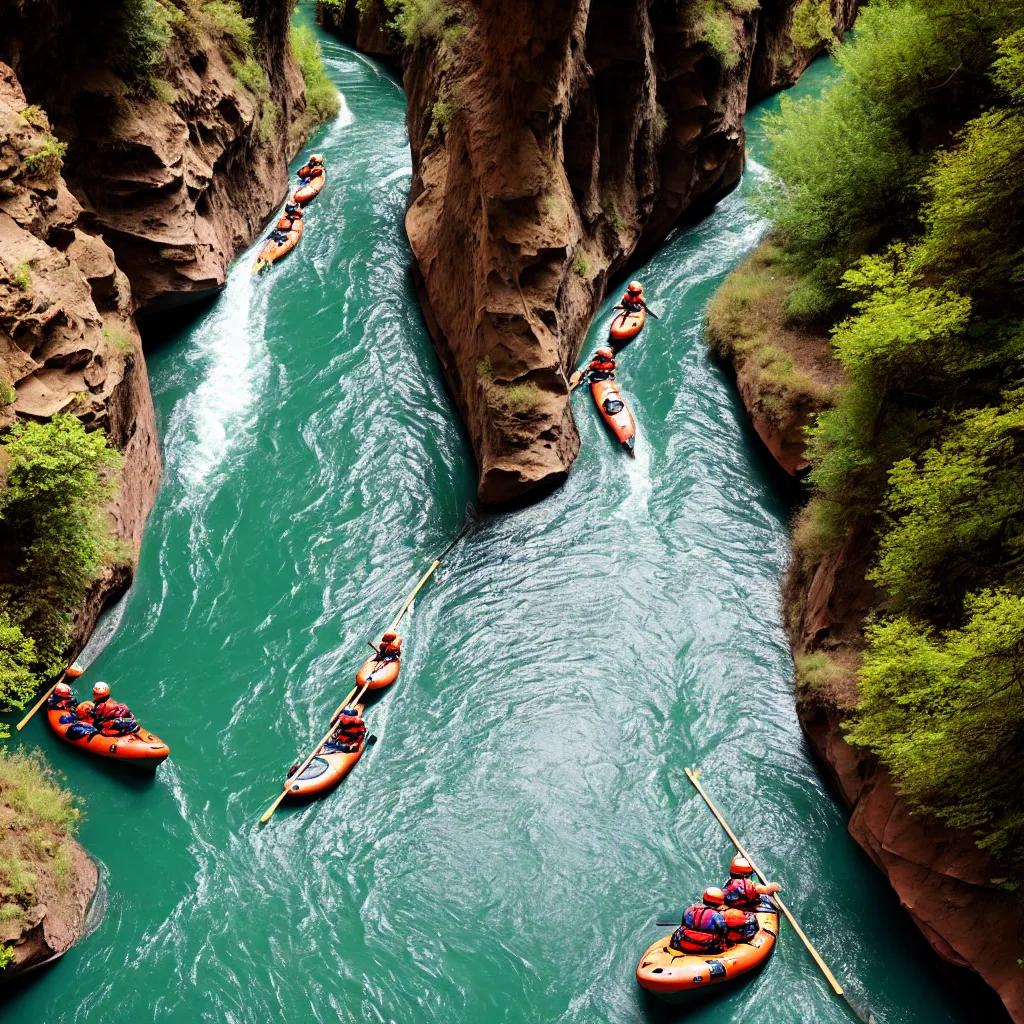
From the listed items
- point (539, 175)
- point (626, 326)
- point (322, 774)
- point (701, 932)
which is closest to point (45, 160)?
A: point (539, 175)

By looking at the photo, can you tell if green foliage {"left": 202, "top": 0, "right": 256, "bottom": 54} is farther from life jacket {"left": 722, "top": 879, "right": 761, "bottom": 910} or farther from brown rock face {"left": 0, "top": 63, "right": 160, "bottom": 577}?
life jacket {"left": 722, "top": 879, "right": 761, "bottom": 910}

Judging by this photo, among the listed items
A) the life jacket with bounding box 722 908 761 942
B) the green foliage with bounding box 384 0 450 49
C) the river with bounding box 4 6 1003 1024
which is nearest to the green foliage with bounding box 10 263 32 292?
the river with bounding box 4 6 1003 1024

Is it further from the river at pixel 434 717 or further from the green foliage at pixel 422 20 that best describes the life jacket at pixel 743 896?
the green foliage at pixel 422 20

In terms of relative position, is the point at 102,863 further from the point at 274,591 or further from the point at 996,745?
the point at 996,745

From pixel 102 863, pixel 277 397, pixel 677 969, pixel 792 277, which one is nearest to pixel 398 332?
pixel 277 397

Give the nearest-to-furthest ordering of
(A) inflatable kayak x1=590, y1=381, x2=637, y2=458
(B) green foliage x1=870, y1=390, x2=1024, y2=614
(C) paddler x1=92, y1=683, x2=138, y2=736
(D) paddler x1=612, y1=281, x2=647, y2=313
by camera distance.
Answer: (B) green foliage x1=870, y1=390, x2=1024, y2=614 < (C) paddler x1=92, y1=683, x2=138, y2=736 < (A) inflatable kayak x1=590, y1=381, x2=637, y2=458 < (D) paddler x1=612, y1=281, x2=647, y2=313

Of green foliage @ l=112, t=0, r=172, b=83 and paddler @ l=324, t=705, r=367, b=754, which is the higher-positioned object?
green foliage @ l=112, t=0, r=172, b=83
